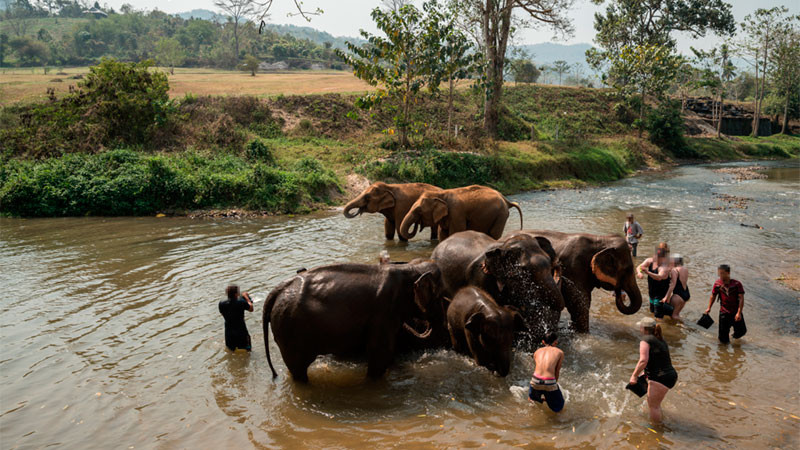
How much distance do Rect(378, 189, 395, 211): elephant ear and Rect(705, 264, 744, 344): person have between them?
8.17 meters

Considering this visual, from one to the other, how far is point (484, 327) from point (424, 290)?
872 millimetres

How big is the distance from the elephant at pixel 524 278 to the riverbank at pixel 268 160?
1237 cm

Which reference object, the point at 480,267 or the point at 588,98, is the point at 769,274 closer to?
the point at 480,267

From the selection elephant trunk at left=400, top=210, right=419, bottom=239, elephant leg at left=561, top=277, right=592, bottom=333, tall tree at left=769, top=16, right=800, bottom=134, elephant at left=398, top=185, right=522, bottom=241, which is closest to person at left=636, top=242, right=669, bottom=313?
elephant leg at left=561, top=277, right=592, bottom=333

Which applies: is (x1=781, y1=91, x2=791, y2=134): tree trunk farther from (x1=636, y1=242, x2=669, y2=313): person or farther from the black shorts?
the black shorts

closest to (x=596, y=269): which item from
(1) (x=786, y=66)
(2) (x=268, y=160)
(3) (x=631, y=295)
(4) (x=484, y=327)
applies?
(3) (x=631, y=295)

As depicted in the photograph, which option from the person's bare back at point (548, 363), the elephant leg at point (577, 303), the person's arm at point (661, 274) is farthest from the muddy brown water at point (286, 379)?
the person's arm at point (661, 274)

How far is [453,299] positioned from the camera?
285 inches

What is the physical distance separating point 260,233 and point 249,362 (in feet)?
28.4

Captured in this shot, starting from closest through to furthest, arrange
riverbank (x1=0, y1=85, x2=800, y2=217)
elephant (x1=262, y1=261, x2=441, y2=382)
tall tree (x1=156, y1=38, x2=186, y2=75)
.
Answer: elephant (x1=262, y1=261, x2=441, y2=382) → riverbank (x1=0, y1=85, x2=800, y2=217) → tall tree (x1=156, y1=38, x2=186, y2=75)

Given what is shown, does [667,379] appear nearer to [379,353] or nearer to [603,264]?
[603,264]

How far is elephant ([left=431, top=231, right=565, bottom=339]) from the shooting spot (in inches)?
287

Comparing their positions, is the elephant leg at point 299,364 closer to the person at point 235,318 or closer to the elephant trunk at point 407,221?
the person at point 235,318

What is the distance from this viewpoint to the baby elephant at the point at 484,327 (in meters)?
6.64
